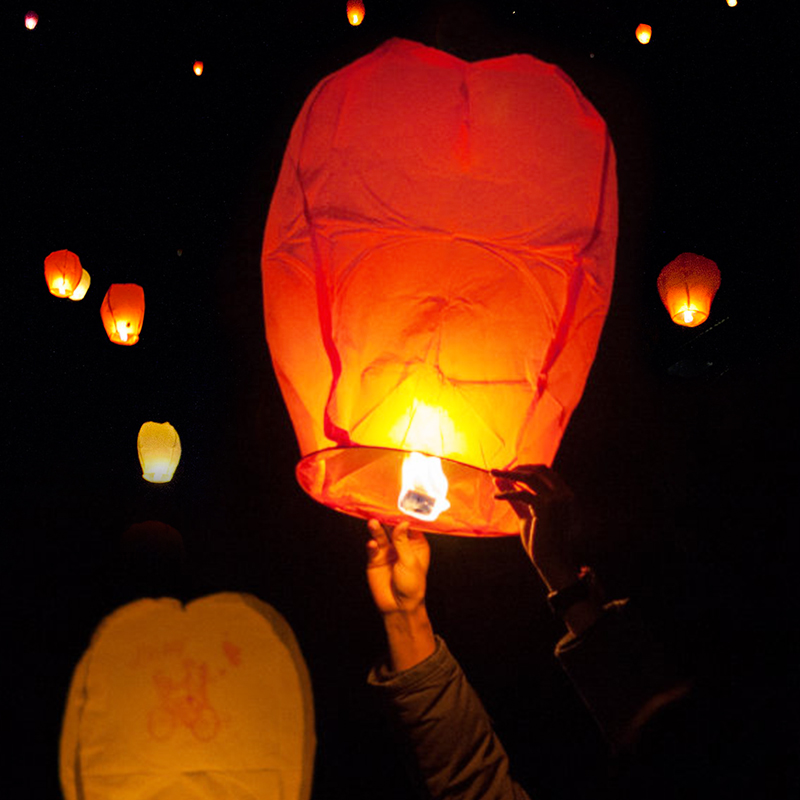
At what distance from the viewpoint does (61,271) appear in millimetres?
3672

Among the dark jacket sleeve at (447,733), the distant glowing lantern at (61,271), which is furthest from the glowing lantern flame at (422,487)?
the distant glowing lantern at (61,271)

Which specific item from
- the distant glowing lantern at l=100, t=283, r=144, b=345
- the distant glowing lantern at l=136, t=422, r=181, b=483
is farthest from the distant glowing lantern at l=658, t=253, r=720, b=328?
the distant glowing lantern at l=100, t=283, r=144, b=345

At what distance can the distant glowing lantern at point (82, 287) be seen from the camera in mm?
3754

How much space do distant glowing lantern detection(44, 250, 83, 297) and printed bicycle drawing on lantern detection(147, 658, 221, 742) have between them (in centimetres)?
208

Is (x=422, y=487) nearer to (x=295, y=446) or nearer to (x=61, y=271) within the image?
(x=295, y=446)

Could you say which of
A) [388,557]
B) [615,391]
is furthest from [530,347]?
[615,391]

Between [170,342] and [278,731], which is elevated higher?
[170,342]

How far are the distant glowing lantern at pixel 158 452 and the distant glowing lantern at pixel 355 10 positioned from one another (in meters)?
1.90

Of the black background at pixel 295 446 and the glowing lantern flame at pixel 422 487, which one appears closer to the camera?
the glowing lantern flame at pixel 422 487

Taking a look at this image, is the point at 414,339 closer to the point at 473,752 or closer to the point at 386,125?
the point at 386,125

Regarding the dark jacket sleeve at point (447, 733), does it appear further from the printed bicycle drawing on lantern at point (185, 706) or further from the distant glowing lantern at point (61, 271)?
the distant glowing lantern at point (61, 271)

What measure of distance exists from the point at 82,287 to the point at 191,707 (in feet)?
7.54

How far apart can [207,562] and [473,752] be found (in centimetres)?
148

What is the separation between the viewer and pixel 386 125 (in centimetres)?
117
